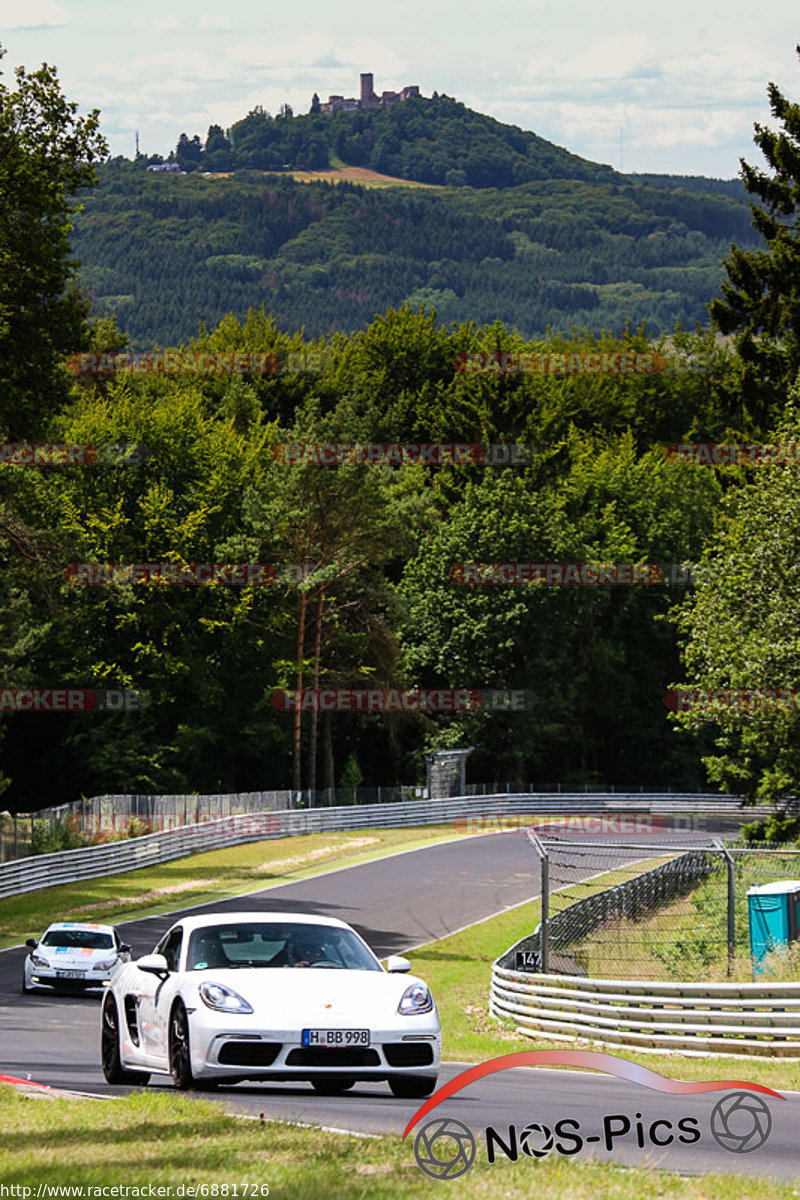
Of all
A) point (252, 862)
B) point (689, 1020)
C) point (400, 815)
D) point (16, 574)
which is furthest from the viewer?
point (400, 815)

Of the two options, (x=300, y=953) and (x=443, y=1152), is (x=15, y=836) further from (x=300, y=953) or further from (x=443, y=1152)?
(x=443, y=1152)

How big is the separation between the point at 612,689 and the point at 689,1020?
67.3 m

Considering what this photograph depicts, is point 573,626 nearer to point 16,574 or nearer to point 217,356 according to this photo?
point 217,356

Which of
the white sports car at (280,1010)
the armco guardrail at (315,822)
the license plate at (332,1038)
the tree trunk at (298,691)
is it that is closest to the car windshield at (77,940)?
the white sports car at (280,1010)

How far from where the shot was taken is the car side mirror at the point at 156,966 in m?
12.1

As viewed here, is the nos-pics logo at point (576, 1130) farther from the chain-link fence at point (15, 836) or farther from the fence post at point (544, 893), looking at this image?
the chain-link fence at point (15, 836)

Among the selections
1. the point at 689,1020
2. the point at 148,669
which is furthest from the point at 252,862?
the point at 689,1020

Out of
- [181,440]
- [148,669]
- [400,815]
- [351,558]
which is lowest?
[400,815]

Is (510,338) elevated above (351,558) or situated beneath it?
elevated above

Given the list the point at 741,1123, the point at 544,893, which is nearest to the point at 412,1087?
the point at 741,1123

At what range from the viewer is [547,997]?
21453 mm

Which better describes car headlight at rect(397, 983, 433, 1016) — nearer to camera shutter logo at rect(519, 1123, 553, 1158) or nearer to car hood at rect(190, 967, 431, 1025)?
car hood at rect(190, 967, 431, 1025)

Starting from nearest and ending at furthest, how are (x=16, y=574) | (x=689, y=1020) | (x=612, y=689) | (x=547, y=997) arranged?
(x=689, y=1020) < (x=547, y=997) < (x=16, y=574) < (x=612, y=689)

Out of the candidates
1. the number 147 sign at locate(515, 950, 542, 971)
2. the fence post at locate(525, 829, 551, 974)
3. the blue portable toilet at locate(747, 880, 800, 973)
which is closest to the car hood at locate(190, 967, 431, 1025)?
the fence post at locate(525, 829, 551, 974)
